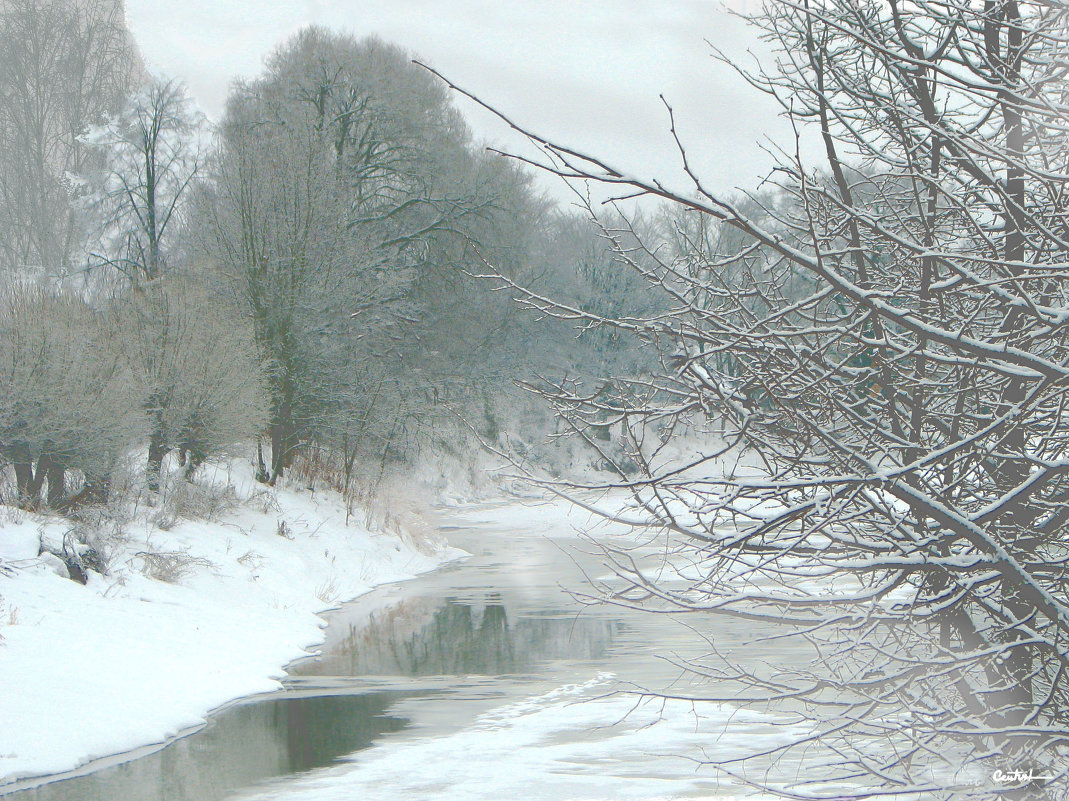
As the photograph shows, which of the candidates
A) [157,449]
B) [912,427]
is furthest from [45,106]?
[912,427]

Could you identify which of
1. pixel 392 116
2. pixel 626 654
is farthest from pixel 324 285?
pixel 626 654

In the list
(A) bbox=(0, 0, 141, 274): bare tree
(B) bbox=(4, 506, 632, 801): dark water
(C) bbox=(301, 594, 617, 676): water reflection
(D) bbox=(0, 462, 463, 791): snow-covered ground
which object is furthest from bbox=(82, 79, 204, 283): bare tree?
(C) bbox=(301, 594, 617, 676): water reflection

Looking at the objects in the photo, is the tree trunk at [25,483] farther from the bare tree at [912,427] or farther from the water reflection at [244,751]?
the bare tree at [912,427]

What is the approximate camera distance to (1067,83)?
3.81 m

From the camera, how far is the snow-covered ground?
29.1ft

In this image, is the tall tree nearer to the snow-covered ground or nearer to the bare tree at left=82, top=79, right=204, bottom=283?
the bare tree at left=82, top=79, right=204, bottom=283

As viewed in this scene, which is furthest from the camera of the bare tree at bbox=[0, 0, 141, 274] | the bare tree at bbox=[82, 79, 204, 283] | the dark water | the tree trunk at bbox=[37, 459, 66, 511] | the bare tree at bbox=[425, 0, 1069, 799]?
the bare tree at bbox=[0, 0, 141, 274]

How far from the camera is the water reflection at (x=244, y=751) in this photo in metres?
7.70

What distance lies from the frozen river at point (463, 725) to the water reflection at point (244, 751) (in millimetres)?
21

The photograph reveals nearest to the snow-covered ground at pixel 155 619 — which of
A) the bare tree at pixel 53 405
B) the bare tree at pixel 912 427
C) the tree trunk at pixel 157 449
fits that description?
the tree trunk at pixel 157 449

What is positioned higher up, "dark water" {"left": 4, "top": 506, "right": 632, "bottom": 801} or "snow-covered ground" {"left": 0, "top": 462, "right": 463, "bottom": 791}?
"snow-covered ground" {"left": 0, "top": 462, "right": 463, "bottom": 791}

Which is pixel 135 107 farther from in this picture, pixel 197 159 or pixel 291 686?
pixel 291 686

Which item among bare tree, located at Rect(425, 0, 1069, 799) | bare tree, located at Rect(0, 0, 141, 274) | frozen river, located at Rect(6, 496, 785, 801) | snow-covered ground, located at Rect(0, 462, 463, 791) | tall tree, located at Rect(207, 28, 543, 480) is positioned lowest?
frozen river, located at Rect(6, 496, 785, 801)

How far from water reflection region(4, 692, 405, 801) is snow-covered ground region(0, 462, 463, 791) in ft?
1.15
